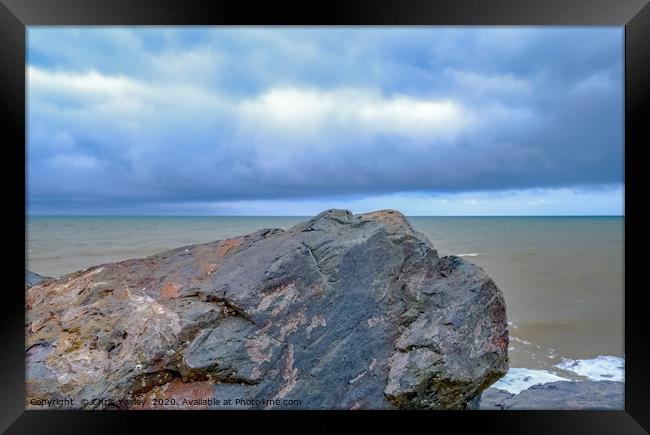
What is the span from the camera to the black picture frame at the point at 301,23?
8.75 ft

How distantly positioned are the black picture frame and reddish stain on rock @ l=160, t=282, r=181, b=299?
944 millimetres

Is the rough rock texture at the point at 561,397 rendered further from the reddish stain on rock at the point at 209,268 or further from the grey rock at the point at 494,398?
the reddish stain on rock at the point at 209,268

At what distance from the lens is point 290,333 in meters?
2.67

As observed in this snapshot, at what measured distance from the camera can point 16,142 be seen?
2.85 metres

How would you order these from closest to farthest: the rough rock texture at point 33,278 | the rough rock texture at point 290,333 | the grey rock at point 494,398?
the rough rock texture at point 290,333
the rough rock texture at point 33,278
the grey rock at point 494,398

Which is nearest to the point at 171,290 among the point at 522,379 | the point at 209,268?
the point at 209,268

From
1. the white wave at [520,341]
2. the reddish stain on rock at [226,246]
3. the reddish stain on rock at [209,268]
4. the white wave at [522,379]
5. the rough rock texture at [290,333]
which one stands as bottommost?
the white wave at [522,379]

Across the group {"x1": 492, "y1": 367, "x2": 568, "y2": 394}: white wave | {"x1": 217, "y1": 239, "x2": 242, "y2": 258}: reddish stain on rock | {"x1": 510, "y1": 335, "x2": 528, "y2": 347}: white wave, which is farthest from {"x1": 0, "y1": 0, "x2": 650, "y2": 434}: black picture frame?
{"x1": 510, "y1": 335, "x2": 528, "y2": 347}: white wave

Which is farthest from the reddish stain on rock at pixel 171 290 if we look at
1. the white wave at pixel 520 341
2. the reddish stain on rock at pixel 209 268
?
the white wave at pixel 520 341

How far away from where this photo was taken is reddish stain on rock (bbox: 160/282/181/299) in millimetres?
2817

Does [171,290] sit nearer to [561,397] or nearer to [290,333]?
[290,333]

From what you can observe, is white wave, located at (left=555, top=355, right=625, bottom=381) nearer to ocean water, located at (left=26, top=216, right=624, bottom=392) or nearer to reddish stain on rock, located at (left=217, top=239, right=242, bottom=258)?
ocean water, located at (left=26, top=216, right=624, bottom=392)

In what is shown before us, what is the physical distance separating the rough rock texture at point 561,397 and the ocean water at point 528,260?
0.26 meters

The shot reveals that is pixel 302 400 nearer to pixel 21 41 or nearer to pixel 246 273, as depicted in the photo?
pixel 246 273
